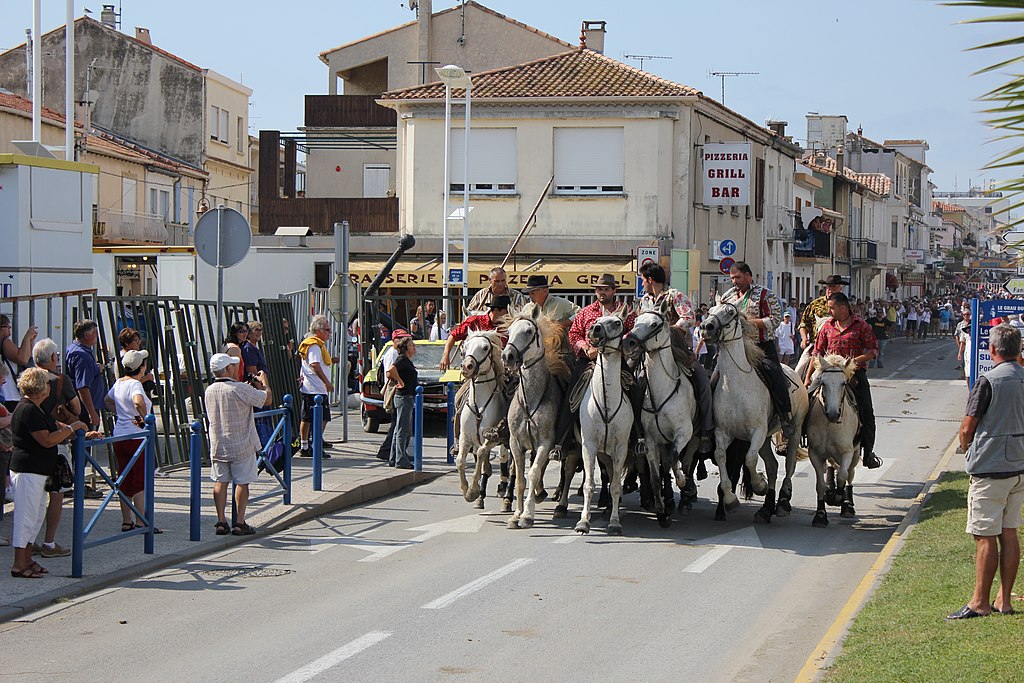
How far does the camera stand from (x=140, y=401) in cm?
1262

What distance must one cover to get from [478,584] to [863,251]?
241 feet

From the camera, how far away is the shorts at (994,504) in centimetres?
844

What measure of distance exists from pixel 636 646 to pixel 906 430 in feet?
53.3

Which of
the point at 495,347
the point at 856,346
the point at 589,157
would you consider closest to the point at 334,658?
the point at 495,347

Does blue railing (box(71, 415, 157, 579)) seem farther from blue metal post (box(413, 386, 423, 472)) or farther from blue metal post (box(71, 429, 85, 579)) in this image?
blue metal post (box(413, 386, 423, 472))

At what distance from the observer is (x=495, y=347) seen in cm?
1335

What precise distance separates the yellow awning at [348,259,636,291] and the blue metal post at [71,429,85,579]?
26363 millimetres

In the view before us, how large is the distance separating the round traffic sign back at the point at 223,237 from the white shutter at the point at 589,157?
25.9 metres

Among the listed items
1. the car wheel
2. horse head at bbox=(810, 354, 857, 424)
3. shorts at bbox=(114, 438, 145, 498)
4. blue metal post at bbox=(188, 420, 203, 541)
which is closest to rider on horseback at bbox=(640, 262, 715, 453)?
horse head at bbox=(810, 354, 857, 424)

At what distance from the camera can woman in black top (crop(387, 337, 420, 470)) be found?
55.6 ft

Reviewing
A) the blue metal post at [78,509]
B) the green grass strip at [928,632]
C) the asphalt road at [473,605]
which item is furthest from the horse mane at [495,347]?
the blue metal post at [78,509]

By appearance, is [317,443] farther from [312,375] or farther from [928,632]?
[928,632]

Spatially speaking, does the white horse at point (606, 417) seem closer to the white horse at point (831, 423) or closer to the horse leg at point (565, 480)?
the horse leg at point (565, 480)

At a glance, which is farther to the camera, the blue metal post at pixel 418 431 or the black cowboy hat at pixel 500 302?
the blue metal post at pixel 418 431
